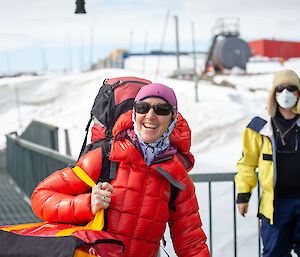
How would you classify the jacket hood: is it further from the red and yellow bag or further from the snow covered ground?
the snow covered ground

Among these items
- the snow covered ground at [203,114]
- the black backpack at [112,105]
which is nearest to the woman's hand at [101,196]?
the black backpack at [112,105]

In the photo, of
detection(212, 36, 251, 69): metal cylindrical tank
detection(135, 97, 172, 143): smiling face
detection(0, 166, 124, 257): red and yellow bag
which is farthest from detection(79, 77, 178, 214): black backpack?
detection(212, 36, 251, 69): metal cylindrical tank

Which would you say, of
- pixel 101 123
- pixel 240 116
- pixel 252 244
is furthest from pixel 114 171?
pixel 240 116

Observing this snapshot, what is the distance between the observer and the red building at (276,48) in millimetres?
50125

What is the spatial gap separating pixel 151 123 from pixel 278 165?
1583mm

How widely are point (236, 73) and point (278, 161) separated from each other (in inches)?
1061

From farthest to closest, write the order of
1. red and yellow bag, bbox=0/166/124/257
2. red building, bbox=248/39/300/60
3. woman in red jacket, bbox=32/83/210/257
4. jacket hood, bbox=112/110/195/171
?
red building, bbox=248/39/300/60, jacket hood, bbox=112/110/195/171, woman in red jacket, bbox=32/83/210/257, red and yellow bag, bbox=0/166/124/257

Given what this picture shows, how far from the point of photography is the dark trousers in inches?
123

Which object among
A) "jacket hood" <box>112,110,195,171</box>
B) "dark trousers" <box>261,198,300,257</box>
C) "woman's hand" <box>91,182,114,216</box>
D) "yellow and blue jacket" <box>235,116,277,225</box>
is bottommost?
"dark trousers" <box>261,198,300,257</box>

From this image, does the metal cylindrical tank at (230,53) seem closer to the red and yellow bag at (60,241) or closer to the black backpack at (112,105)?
the black backpack at (112,105)

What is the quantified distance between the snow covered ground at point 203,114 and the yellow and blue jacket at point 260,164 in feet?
1.62

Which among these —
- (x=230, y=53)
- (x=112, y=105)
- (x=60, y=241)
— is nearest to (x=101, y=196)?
(x=60, y=241)

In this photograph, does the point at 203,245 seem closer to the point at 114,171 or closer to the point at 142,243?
the point at 142,243

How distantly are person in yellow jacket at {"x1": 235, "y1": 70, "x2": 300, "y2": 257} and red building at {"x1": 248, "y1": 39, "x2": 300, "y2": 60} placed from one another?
48.9 meters
